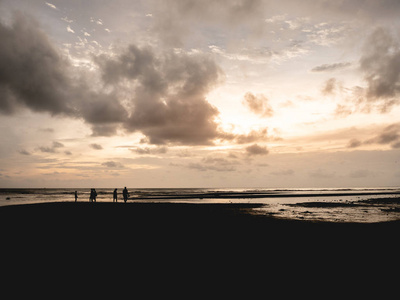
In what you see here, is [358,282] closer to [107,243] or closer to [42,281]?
[42,281]

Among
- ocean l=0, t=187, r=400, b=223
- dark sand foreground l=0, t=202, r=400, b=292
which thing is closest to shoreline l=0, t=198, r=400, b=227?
ocean l=0, t=187, r=400, b=223

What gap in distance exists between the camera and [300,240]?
1431 centimetres

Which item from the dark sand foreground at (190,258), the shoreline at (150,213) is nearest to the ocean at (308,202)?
the shoreline at (150,213)

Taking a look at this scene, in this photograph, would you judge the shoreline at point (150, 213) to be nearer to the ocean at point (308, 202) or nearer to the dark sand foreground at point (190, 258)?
the ocean at point (308, 202)

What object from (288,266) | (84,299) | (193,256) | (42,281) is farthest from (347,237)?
(42,281)

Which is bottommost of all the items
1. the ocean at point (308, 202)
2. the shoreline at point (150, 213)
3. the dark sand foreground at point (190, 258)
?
the ocean at point (308, 202)

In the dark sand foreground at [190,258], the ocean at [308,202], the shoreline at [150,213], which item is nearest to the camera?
the dark sand foreground at [190,258]

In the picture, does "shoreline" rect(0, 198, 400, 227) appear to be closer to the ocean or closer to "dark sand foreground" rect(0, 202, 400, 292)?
the ocean

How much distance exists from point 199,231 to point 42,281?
10.4 meters

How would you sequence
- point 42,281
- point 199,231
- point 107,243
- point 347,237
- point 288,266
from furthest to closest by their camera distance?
point 199,231 → point 347,237 → point 107,243 → point 288,266 → point 42,281

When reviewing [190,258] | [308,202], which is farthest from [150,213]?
[308,202]

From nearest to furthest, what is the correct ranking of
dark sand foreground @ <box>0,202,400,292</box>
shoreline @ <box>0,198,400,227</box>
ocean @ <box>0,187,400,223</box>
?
dark sand foreground @ <box>0,202,400,292</box> < shoreline @ <box>0,198,400,227</box> < ocean @ <box>0,187,400,223</box>

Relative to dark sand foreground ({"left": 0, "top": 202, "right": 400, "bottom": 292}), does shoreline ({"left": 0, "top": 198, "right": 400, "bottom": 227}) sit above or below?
below

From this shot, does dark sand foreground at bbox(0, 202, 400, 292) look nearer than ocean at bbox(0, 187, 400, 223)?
Yes
